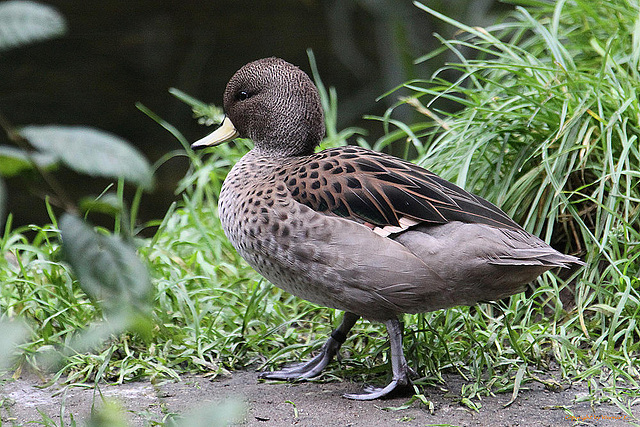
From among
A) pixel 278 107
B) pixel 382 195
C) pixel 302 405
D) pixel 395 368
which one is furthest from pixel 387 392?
pixel 278 107

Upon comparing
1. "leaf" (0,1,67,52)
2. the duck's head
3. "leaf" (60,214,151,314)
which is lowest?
the duck's head

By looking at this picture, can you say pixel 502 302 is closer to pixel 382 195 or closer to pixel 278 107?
pixel 382 195

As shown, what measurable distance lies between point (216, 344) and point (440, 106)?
5.29 m

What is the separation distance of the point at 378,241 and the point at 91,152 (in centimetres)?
180

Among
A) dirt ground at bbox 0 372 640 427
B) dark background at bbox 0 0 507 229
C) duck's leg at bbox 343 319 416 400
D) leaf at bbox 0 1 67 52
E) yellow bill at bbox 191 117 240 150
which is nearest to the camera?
leaf at bbox 0 1 67 52

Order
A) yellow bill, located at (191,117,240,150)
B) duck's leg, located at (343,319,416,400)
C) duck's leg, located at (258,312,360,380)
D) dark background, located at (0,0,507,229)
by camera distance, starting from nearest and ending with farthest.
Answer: duck's leg, located at (343,319,416,400)
duck's leg, located at (258,312,360,380)
yellow bill, located at (191,117,240,150)
dark background, located at (0,0,507,229)

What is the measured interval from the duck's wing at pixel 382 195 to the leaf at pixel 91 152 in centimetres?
180

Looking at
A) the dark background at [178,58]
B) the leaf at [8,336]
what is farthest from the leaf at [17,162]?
the dark background at [178,58]

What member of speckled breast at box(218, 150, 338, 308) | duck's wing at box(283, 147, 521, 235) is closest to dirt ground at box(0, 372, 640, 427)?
speckled breast at box(218, 150, 338, 308)

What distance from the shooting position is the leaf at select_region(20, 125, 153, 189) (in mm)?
829

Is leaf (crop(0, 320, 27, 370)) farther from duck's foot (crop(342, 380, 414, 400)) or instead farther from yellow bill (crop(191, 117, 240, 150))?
yellow bill (crop(191, 117, 240, 150))

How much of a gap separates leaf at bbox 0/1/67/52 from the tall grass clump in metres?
2.31

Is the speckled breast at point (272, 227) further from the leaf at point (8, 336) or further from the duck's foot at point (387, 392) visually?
the leaf at point (8, 336)

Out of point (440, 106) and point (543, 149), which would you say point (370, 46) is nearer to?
point (440, 106)
